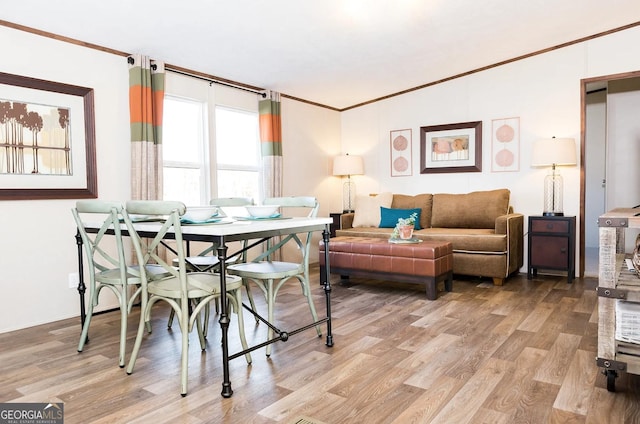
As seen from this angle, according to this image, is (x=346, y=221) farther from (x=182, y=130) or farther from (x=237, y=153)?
(x=182, y=130)

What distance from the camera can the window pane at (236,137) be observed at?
15.6 ft

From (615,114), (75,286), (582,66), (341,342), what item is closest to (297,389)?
(341,342)

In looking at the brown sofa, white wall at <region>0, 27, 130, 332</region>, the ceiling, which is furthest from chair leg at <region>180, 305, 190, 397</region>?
the brown sofa

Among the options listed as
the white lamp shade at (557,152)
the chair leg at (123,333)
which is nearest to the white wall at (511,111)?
the white lamp shade at (557,152)

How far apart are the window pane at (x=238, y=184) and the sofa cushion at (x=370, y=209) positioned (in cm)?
138

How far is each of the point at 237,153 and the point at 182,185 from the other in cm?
82

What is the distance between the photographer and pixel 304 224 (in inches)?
99.7

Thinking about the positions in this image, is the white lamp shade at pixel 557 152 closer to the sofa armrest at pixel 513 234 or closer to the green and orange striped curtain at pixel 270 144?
the sofa armrest at pixel 513 234

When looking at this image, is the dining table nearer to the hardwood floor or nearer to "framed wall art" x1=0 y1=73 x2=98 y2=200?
the hardwood floor

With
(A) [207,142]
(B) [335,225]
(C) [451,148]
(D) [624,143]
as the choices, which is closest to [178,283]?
(A) [207,142]

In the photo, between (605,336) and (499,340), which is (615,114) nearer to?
(499,340)

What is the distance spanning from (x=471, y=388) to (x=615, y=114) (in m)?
5.23

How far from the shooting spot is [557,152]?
446 centimetres

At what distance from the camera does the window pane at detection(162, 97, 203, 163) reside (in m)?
4.26
